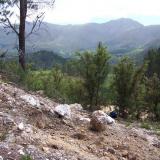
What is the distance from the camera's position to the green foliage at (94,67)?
35.3m

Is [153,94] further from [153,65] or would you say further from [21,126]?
[153,65]

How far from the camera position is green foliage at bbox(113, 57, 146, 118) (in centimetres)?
3509

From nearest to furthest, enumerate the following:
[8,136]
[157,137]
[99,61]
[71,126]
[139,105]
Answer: [8,136], [71,126], [157,137], [99,61], [139,105]

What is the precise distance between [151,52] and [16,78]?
292 feet

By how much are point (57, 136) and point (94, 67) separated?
25.0 metres

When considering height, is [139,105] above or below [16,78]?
below

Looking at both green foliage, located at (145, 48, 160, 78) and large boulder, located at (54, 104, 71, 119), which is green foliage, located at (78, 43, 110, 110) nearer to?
large boulder, located at (54, 104, 71, 119)

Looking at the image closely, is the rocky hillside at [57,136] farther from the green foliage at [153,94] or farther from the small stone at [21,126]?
the green foliage at [153,94]

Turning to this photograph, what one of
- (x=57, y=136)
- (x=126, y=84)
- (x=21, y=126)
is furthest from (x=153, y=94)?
(x=21, y=126)

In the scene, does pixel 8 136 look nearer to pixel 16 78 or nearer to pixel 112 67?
pixel 16 78

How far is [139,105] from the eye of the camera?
39.0 metres

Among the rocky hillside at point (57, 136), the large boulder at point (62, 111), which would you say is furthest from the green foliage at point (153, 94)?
the large boulder at point (62, 111)

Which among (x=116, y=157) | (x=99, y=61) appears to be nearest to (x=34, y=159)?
(x=116, y=157)

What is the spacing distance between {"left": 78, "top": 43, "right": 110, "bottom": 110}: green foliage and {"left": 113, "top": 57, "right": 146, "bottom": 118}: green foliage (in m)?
1.14
